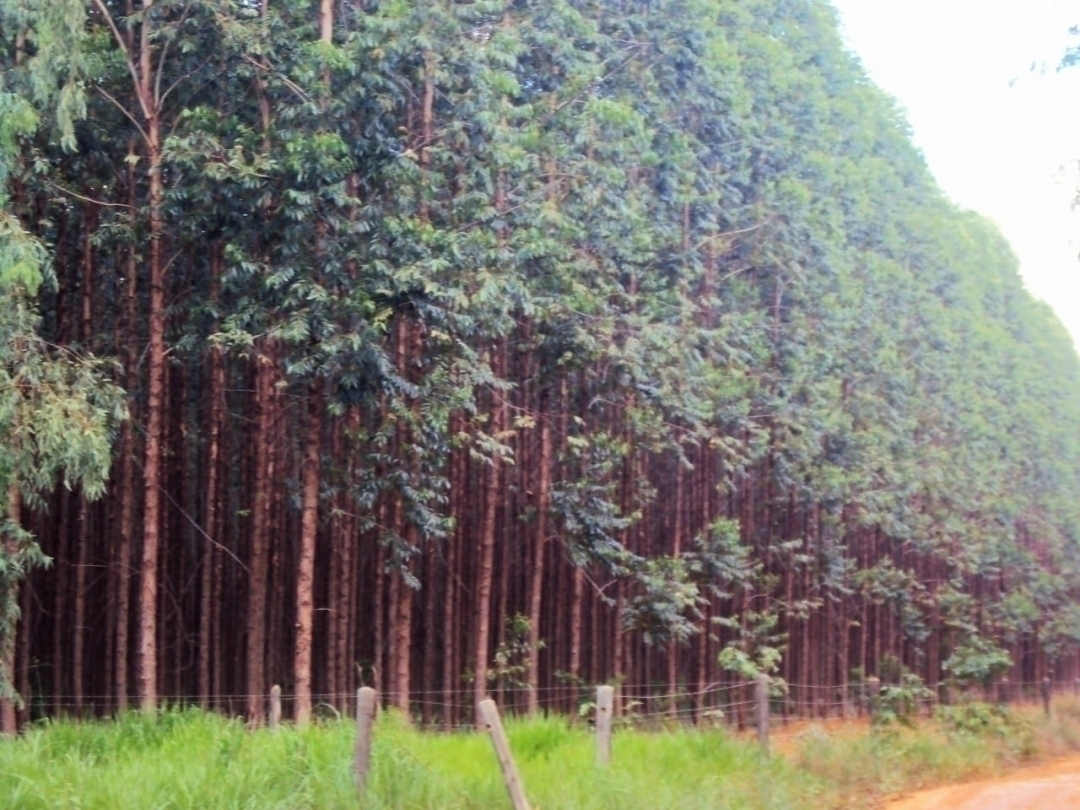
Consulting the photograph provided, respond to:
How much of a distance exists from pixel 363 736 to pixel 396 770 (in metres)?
0.58

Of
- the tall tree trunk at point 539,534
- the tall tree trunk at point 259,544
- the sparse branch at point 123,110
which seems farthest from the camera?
the tall tree trunk at point 539,534

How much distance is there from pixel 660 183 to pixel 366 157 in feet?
26.7

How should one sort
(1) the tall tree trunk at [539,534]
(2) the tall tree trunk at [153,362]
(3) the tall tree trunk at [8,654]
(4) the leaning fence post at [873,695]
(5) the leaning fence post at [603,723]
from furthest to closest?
(1) the tall tree trunk at [539,534]
(4) the leaning fence post at [873,695]
(2) the tall tree trunk at [153,362]
(3) the tall tree trunk at [8,654]
(5) the leaning fence post at [603,723]

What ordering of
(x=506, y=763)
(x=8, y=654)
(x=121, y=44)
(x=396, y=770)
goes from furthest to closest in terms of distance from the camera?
1. (x=121, y=44)
2. (x=8, y=654)
3. (x=396, y=770)
4. (x=506, y=763)

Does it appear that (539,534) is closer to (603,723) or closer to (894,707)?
(894,707)

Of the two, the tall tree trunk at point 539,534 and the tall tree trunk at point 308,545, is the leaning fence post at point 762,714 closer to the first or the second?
the tall tree trunk at point 308,545

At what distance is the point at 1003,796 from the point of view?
16.2 metres

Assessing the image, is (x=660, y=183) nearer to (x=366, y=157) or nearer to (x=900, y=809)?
(x=366, y=157)

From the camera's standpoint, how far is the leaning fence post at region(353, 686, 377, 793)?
33.0ft

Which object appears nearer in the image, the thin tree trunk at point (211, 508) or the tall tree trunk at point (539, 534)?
the thin tree trunk at point (211, 508)

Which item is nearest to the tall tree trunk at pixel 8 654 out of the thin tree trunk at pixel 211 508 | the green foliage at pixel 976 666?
the thin tree trunk at pixel 211 508

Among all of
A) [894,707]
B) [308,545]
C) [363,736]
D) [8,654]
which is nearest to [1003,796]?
[894,707]

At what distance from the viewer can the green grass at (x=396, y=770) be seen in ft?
32.1

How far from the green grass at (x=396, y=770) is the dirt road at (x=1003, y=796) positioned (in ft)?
1.86
